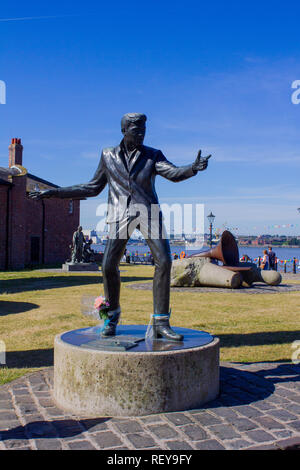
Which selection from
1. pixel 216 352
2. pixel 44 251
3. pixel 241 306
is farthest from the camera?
pixel 44 251

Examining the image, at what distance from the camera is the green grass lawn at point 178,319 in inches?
243

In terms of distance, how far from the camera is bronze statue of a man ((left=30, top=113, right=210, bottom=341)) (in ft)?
14.6

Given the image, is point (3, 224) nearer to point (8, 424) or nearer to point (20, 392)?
point (20, 392)

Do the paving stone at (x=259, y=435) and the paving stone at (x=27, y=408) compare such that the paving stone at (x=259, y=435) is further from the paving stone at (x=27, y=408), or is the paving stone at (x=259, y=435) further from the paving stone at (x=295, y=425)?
the paving stone at (x=27, y=408)

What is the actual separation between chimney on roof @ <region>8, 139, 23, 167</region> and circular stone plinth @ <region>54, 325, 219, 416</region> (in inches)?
1089

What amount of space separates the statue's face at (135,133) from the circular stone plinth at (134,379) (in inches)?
80.1

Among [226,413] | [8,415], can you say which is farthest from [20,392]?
[226,413]

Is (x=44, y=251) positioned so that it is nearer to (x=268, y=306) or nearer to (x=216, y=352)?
(x=268, y=306)

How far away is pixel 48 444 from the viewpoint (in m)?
3.19

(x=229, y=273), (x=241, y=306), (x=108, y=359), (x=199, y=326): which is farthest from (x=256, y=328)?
(x=229, y=273)

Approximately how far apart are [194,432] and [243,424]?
0.44m

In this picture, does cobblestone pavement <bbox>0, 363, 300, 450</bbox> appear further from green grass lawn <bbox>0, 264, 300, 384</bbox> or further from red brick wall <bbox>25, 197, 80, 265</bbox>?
red brick wall <bbox>25, 197, 80, 265</bbox>

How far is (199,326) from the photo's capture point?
26.8 feet

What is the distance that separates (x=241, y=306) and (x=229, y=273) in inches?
167
